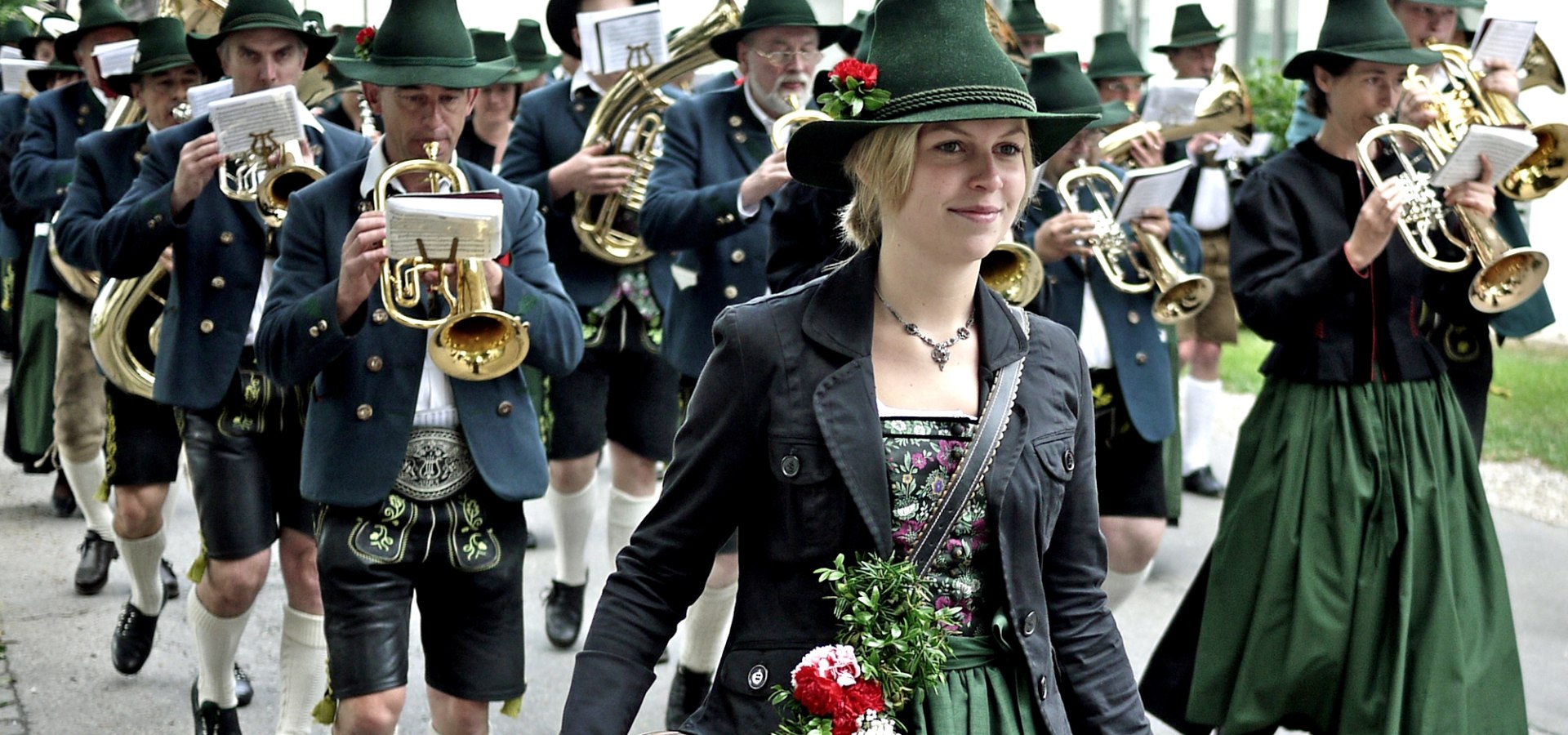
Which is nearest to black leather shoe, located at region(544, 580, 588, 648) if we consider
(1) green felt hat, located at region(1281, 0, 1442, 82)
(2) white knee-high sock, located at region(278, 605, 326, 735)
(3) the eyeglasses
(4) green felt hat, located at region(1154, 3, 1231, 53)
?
(2) white knee-high sock, located at region(278, 605, 326, 735)

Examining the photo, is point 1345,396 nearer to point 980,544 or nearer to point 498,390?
point 498,390

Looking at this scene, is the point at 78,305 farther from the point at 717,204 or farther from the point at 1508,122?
the point at 1508,122

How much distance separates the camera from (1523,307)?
229 inches

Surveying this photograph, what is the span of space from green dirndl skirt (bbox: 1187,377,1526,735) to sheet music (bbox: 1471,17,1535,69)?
65.0 inches

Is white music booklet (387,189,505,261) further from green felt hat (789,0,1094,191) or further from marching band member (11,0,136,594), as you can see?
marching band member (11,0,136,594)

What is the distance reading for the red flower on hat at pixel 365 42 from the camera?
14.7 ft

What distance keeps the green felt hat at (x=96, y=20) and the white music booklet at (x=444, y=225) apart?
4.03 m

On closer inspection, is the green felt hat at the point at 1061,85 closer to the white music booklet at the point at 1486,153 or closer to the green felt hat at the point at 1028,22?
the white music booklet at the point at 1486,153

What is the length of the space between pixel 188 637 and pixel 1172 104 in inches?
163

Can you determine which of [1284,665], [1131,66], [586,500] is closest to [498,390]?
[1284,665]

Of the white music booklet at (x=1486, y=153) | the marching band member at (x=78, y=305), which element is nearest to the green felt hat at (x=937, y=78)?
the white music booklet at (x=1486, y=153)

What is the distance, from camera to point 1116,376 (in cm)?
576

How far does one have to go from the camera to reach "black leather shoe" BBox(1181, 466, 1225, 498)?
9.65m

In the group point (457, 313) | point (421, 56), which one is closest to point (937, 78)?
point (457, 313)
